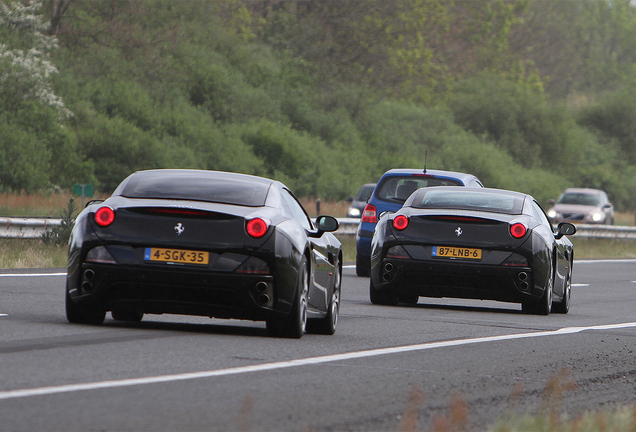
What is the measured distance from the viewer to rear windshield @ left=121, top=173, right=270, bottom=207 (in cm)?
955

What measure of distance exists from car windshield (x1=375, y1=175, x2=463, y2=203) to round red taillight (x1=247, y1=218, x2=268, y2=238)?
31.2 feet

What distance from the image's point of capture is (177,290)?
909cm

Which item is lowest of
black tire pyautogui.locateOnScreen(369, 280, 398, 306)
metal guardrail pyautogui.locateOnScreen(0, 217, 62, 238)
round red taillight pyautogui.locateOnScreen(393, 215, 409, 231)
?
metal guardrail pyautogui.locateOnScreen(0, 217, 62, 238)

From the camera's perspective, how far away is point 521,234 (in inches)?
526

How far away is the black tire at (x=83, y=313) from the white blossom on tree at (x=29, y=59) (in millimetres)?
33947

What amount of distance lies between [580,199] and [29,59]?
69.9 ft

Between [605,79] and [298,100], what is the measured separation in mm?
57721

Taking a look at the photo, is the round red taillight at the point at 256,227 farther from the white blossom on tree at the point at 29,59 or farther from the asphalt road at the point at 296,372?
the white blossom on tree at the point at 29,59

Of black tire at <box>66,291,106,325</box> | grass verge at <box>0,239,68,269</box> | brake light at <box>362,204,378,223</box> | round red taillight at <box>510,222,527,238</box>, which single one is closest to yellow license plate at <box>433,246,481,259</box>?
round red taillight at <box>510,222,527,238</box>

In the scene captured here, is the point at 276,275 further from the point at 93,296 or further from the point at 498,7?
the point at 498,7

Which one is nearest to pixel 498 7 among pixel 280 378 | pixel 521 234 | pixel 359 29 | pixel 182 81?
pixel 359 29

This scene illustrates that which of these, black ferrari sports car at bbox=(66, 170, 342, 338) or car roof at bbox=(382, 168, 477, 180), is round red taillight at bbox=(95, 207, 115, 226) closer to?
black ferrari sports car at bbox=(66, 170, 342, 338)

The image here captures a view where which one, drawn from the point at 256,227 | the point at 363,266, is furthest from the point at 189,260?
the point at 363,266

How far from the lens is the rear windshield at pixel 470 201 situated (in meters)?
13.8
